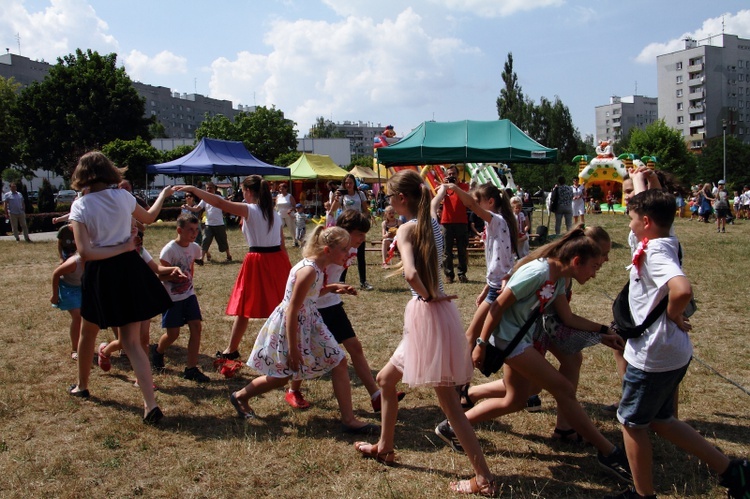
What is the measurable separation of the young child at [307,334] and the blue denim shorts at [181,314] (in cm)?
142

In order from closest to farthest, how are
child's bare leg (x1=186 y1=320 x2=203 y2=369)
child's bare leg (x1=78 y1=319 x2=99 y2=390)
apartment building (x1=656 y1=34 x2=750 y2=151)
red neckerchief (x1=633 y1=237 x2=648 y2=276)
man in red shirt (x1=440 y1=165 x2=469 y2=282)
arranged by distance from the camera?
red neckerchief (x1=633 y1=237 x2=648 y2=276), child's bare leg (x1=78 y1=319 x2=99 y2=390), child's bare leg (x1=186 y1=320 x2=203 y2=369), man in red shirt (x1=440 y1=165 x2=469 y2=282), apartment building (x1=656 y1=34 x2=750 y2=151)

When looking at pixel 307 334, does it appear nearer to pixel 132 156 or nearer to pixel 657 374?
pixel 657 374

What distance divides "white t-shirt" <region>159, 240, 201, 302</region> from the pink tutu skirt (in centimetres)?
269

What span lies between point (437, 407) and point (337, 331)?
3.20 feet

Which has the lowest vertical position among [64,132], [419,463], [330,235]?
[419,463]

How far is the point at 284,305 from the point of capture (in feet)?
13.1

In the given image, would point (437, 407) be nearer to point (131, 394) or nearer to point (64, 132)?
point (131, 394)

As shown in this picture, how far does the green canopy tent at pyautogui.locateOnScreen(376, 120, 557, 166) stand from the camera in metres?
13.8

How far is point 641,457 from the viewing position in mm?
2824

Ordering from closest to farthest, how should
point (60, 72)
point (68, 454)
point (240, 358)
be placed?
1. point (68, 454)
2. point (240, 358)
3. point (60, 72)

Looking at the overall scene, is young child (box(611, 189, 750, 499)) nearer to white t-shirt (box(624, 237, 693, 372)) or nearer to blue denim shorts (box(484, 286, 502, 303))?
white t-shirt (box(624, 237, 693, 372))

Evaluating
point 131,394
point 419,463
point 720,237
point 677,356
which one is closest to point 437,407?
point 419,463

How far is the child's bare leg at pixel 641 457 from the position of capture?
283 centimetres

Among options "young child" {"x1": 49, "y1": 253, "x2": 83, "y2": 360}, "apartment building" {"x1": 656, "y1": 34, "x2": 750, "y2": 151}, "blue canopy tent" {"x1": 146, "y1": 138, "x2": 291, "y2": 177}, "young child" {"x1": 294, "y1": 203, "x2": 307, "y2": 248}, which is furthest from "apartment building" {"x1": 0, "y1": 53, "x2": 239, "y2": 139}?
"young child" {"x1": 49, "y1": 253, "x2": 83, "y2": 360}
